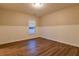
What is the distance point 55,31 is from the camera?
570 cm

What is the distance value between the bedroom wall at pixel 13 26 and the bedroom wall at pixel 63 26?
0.75 meters

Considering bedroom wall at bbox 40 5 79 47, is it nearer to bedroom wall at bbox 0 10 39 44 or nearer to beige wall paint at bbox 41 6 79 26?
beige wall paint at bbox 41 6 79 26

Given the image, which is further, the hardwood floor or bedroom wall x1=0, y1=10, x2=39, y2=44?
bedroom wall x1=0, y1=10, x2=39, y2=44

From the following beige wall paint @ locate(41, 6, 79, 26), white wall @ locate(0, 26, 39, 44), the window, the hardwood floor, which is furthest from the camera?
the window

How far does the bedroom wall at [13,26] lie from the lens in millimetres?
5050

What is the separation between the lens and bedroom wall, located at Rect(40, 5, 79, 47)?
4484mm

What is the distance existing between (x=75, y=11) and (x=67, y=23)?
2.24ft

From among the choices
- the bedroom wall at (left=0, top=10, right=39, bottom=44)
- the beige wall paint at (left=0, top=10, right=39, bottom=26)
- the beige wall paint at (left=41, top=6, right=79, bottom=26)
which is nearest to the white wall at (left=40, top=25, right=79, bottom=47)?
the beige wall paint at (left=41, top=6, right=79, bottom=26)

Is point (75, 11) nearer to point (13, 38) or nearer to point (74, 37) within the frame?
point (74, 37)

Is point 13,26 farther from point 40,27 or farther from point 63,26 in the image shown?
point 63,26

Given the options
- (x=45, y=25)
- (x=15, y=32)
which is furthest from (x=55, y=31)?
(x=15, y=32)

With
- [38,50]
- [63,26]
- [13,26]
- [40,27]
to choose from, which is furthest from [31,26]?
[38,50]

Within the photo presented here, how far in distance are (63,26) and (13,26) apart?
8.10ft

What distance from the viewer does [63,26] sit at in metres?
5.14
